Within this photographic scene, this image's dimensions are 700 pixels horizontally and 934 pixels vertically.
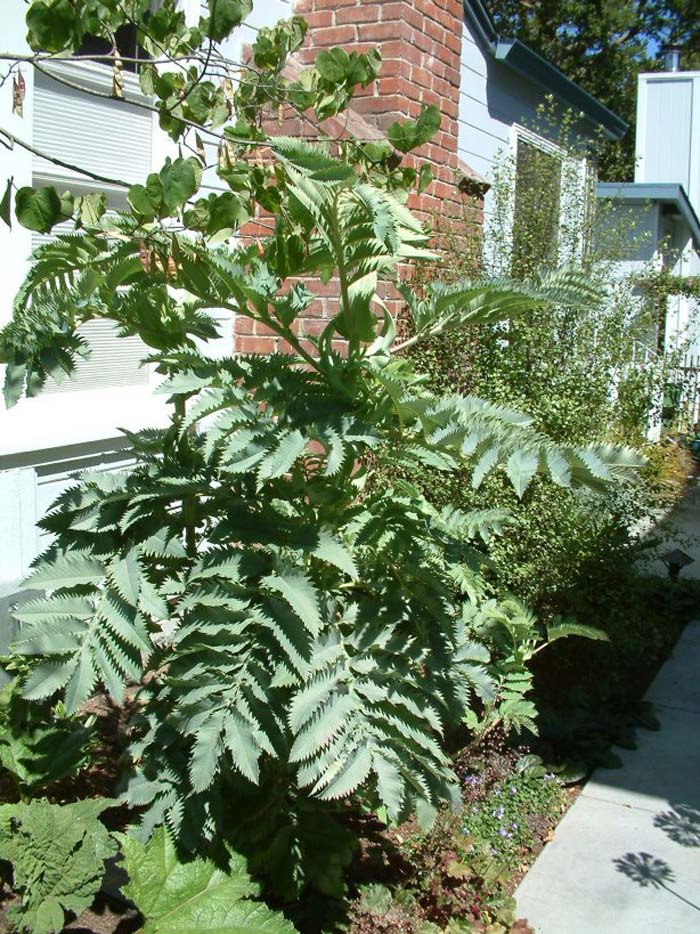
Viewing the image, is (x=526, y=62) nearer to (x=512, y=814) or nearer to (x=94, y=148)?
(x=94, y=148)

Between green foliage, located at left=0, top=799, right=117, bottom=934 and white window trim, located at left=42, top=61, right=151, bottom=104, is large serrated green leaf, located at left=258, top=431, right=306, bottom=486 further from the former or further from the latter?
white window trim, located at left=42, top=61, right=151, bottom=104

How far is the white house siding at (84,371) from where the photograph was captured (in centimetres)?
461

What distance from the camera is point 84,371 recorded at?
530 centimetres

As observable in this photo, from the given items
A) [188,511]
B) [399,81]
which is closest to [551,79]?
[399,81]

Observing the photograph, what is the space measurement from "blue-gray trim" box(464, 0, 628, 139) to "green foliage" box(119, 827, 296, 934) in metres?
5.93

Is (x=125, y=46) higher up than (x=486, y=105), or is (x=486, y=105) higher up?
(x=486, y=105)

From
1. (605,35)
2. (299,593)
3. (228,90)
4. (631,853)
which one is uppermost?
(605,35)

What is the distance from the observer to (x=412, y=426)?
8.80ft

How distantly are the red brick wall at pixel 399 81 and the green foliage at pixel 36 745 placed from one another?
2.76 m

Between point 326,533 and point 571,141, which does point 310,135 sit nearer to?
point 326,533

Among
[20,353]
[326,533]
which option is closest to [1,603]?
[20,353]

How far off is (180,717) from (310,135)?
13.1 ft

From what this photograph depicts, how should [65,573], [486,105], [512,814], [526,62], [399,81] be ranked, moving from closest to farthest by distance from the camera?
[65,573], [512,814], [399,81], [486,105], [526,62]

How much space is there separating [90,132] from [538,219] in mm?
2531
